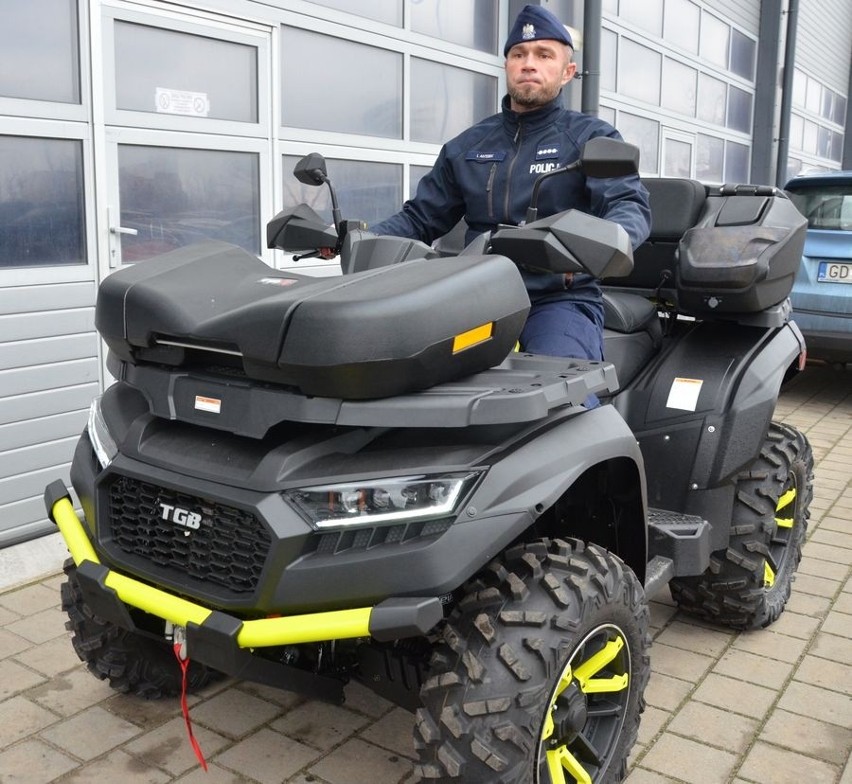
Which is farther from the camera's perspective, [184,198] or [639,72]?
[639,72]

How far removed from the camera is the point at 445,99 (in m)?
7.38

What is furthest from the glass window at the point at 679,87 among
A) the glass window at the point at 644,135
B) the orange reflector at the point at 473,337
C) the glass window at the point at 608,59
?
the orange reflector at the point at 473,337

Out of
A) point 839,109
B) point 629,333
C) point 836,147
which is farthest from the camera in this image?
point 836,147

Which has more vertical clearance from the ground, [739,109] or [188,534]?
[739,109]

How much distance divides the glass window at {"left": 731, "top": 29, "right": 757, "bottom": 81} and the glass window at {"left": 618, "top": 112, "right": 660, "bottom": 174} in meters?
3.36

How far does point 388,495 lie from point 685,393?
5.78 feet

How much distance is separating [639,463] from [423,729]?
34.9 inches

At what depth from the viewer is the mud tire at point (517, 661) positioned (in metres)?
2.02

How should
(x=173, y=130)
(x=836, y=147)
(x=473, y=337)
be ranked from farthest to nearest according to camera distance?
(x=836, y=147) < (x=173, y=130) < (x=473, y=337)

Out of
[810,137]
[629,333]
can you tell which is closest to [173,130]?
[629,333]

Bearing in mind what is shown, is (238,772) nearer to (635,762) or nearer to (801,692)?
(635,762)

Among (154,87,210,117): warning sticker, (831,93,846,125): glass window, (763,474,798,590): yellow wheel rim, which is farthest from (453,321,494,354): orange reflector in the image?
(831,93,846,125): glass window

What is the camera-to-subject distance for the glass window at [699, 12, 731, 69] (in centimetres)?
1273

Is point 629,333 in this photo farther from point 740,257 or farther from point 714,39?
point 714,39
